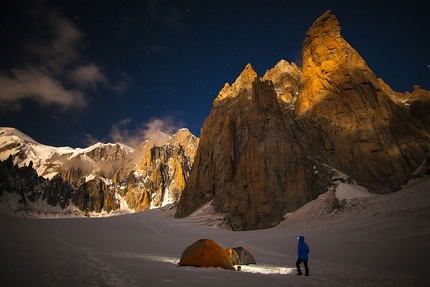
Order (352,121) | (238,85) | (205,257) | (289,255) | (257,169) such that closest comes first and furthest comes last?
1. (205,257)
2. (289,255)
3. (257,169)
4. (352,121)
5. (238,85)

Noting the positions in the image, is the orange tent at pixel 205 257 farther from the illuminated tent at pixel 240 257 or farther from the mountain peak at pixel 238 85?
the mountain peak at pixel 238 85

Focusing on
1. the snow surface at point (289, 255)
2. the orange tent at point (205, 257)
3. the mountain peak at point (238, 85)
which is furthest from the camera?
the mountain peak at point (238, 85)

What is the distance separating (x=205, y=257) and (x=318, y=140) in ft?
162

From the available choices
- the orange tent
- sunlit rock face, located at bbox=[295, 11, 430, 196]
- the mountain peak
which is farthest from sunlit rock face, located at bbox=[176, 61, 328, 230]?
the orange tent

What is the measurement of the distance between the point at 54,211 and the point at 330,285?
167 meters

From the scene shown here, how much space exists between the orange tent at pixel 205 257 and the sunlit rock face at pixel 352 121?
42435 millimetres

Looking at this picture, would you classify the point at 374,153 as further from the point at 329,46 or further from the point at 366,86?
the point at 329,46

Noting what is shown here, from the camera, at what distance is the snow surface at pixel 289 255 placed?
22.6ft

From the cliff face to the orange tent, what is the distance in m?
30.3

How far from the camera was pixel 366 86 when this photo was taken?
54219 mm

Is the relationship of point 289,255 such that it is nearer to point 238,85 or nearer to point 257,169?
point 257,169

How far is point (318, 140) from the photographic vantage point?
54.9 metres

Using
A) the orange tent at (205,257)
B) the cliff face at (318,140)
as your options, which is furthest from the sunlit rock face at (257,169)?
the orange tent at (205,257)

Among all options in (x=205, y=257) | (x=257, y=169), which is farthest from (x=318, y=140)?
(x=205, y=257)
